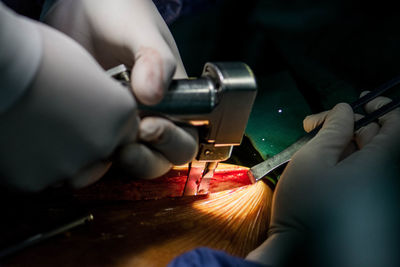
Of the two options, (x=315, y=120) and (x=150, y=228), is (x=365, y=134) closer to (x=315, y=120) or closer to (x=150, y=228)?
(x=315, y=120)

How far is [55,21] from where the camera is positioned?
1939 mm

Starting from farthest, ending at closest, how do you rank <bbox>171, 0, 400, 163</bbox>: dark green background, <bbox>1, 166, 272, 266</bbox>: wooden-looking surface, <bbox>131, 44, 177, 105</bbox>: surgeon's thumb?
<bbox>171, 0, 400, 163</bbox>: dark green background
<bbox>1, 166, 272, 266</bbox>: wooden-looking surface
<bbox>131, 44, 177, 105</bbox>: surgeon's thumb

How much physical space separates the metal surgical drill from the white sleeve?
355 millimetres

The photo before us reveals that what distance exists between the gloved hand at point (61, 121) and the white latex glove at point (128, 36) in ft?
0.58

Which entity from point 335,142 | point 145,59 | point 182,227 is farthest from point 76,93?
point 335,142

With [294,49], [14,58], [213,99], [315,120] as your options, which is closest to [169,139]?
[213,99]

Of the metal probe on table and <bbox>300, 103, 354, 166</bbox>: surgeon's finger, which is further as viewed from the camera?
<bbox>300, 103, 354, 166</bbox>: surgeon's finger

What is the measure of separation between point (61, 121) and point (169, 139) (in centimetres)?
39

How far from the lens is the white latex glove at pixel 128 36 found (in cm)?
A: 118

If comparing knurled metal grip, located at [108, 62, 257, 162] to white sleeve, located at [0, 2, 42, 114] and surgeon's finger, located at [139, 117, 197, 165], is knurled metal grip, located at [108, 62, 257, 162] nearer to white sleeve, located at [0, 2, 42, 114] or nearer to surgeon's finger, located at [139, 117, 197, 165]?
surgeon's finger, located at [139, 117, 197, 165]

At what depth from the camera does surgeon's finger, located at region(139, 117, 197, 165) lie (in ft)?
3.79

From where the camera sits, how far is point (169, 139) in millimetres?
1212

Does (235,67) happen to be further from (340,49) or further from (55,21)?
(340,49)

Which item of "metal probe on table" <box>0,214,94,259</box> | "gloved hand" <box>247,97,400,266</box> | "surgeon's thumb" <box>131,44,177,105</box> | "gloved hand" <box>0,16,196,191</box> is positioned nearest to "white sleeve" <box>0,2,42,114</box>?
"gloved hand" <box>0,16,196,191</box>
